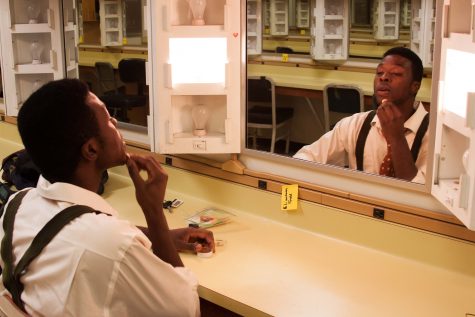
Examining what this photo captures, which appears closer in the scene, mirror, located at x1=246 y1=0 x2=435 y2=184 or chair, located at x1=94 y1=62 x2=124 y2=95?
chair, located at x1=94 y1=62 x2=124 y2=95

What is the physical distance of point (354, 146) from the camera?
7.65 feet


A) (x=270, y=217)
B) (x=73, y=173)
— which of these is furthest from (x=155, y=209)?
(x=270, y=217)

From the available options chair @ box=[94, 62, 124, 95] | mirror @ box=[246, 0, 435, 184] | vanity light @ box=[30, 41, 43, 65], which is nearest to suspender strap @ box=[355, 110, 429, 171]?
mirror @ box=[246, 0, 435, 184]

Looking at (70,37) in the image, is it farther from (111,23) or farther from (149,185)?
(149,185)

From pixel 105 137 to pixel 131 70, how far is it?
131 inches

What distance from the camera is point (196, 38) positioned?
2332 millimetres

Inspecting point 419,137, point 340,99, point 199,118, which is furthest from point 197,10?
point 340,99

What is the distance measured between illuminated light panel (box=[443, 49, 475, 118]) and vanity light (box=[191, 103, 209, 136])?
109 centimetres

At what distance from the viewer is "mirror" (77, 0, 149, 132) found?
134 inches

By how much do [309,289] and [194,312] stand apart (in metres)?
0.47

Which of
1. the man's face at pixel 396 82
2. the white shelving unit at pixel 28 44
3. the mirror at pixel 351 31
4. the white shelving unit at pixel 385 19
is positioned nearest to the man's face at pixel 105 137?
the man's face at pixel 396 82

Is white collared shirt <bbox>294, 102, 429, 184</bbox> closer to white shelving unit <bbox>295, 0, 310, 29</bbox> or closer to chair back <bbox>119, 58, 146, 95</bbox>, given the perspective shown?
chair back <bbox>119, 58, 146, 95</bbox>

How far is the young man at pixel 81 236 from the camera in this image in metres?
1.22

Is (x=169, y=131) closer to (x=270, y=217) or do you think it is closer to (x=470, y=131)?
(x=270, y=217)
